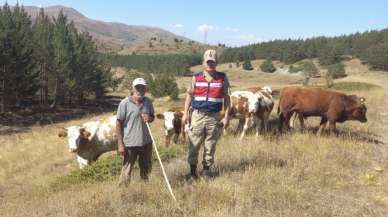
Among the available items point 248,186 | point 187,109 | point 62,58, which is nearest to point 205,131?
point 187,109

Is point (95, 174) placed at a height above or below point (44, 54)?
below

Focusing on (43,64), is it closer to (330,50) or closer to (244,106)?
(244,106)

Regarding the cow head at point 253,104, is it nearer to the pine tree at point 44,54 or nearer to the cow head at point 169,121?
the cow head at point 169,121

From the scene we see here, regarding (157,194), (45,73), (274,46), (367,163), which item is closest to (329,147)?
(367,163)

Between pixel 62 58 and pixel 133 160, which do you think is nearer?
pixel 133 160

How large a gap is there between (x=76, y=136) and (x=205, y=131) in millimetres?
4796

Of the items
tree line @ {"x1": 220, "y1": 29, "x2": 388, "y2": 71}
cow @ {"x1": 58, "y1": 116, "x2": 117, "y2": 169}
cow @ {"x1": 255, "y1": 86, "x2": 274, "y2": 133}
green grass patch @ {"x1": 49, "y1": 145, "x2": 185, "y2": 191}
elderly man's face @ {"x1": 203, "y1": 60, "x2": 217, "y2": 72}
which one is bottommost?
green grass patch @ {"x1": 49, "y1": 145, "x2": 185, "y2": 191}

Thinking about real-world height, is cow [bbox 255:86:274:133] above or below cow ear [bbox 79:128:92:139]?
above

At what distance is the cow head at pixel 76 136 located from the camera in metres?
11.3

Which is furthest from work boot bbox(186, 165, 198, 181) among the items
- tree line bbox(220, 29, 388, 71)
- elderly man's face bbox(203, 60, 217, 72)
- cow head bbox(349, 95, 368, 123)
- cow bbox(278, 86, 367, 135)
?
tree line bbox(220, 29, 388, 71)

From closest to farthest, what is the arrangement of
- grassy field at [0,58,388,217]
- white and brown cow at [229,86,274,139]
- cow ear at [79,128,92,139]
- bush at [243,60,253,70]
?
grassy field at [0,58,388,217], cow ear at [79,128,92,139], white and brown cow at [229,86,274,139], bush at [243,60,253,70]

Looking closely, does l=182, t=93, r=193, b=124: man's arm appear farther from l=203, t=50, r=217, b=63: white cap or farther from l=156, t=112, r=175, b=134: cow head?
l=156, t=112, r=175, b=134: cow head

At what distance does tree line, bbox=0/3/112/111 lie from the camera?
47906 millimetres

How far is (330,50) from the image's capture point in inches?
4990
